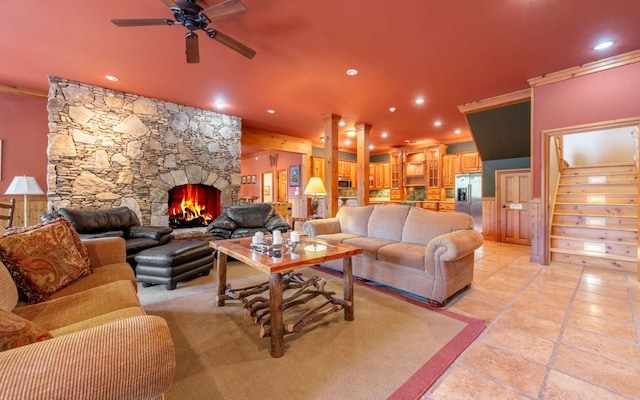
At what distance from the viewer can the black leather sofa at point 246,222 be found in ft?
14.5

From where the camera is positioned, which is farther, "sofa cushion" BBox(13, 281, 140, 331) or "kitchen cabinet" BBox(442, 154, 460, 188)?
"kitchen cabinet" BBox(442, 154, 460, 188)

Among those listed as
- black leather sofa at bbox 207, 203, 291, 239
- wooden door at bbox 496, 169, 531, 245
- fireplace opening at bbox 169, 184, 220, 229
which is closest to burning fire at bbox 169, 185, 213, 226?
fireplace opening at bbox 169, 184, 220, 229

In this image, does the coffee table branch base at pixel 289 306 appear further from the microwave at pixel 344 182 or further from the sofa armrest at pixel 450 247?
the microwave at pixel 344 182

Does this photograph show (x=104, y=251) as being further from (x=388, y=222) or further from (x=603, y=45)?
(x=603, y=45)

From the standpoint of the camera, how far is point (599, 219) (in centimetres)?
400

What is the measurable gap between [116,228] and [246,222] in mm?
1866

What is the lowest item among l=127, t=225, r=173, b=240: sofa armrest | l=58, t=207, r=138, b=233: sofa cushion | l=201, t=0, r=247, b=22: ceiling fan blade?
l=127, t=225, r=173, b=240: sofa armrest

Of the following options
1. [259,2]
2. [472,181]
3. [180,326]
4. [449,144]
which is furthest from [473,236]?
[449,144]

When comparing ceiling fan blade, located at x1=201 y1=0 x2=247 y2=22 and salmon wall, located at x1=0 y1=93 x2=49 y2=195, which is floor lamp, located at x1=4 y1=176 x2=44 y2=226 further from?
ceiling fan blade, located at x1=201 y1=0 x2=247 y2=22

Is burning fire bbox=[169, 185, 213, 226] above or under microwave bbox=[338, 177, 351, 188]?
under

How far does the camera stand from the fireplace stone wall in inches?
161

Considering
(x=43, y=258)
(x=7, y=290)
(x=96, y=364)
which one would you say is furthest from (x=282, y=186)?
(x=96, y=364)

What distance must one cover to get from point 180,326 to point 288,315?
2.87ft

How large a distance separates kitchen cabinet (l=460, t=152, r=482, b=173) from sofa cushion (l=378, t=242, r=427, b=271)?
18.3 feet
